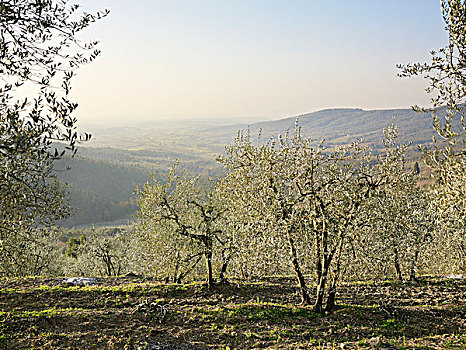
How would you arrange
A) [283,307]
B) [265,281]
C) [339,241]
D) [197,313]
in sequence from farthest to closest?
[265,281] < [283,307] < [197,313] < [339,241]

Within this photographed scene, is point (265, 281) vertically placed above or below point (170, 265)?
below

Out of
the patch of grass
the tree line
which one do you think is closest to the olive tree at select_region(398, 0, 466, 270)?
the tree line

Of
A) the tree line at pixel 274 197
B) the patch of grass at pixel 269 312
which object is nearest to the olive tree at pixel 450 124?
the tree line at pixel 274 197

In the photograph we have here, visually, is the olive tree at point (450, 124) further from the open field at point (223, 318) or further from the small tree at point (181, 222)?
the small tree at point (181, 222)

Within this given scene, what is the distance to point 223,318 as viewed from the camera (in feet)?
49.1

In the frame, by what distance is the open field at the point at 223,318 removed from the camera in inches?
480

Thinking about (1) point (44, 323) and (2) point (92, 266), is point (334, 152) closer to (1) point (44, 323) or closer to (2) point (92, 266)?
(1) point (44, 323)

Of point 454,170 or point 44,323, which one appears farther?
point 44,323

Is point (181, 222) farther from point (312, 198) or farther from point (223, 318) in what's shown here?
point (312, 198)

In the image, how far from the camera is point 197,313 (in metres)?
15.5

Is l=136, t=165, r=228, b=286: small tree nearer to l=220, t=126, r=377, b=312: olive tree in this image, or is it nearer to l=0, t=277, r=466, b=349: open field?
l=0, t=277, r=466, b=349: open field

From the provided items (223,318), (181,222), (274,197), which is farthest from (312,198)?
(181,222)

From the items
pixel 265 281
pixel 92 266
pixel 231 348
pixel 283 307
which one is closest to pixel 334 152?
pixel 283 307

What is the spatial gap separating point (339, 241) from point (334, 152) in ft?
13.3
